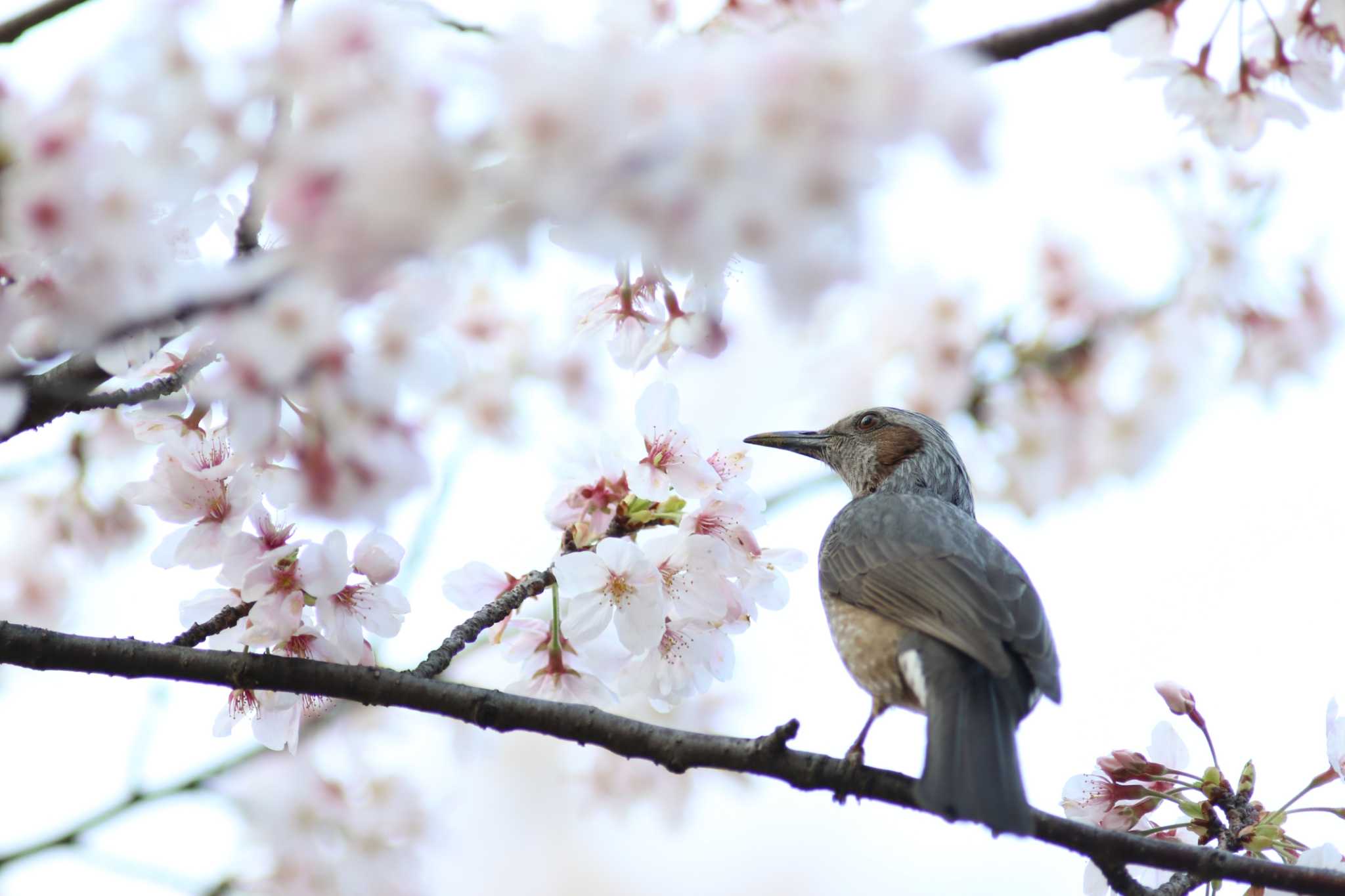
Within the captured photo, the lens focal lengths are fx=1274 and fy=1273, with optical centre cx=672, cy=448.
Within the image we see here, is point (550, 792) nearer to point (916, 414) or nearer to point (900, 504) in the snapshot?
point (916, 414)

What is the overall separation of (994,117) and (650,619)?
1074 mm

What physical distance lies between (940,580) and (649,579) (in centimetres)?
105

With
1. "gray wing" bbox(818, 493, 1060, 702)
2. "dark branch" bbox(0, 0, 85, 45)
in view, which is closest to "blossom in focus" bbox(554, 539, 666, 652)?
"gray wing" bbox(818, 493, 1060, 702)

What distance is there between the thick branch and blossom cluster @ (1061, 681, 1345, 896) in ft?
0.79

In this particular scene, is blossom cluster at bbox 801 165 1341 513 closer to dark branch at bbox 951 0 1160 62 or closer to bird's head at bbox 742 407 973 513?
bird's head at bbox 742 407 973 513

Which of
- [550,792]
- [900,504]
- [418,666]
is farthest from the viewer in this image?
[550,792]

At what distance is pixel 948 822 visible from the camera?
2.09 meters

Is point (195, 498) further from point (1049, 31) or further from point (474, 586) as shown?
point (1049, 31)

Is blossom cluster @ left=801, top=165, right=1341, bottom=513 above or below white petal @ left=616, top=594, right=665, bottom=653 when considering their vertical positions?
above

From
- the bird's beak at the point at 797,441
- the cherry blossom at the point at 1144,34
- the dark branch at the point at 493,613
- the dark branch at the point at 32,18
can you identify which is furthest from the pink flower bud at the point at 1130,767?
the dark branch at the point at 32,18

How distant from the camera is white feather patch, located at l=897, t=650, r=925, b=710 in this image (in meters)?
2.64

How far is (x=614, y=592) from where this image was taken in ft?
7.10

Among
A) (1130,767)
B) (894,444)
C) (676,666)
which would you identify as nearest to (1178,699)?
(1130,767)

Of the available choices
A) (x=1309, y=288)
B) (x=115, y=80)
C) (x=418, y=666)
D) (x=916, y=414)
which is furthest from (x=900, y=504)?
(x=115, y=80)
